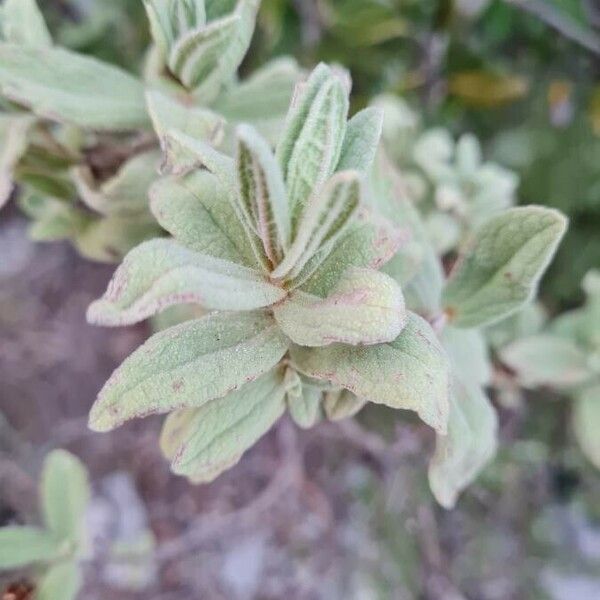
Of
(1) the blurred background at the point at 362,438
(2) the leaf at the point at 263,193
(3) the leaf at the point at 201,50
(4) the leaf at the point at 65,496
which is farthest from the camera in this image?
(1) the blurred background at the point at 362,438

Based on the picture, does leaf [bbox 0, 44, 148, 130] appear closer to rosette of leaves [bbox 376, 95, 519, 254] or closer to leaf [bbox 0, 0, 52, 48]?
leaf [bbox 0, 0, 52, 48]

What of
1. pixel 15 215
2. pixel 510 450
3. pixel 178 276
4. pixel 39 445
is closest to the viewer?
pixel 178 276

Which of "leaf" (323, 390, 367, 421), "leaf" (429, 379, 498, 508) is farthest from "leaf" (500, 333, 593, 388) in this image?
"leaf" (323, 390, 367, 421)

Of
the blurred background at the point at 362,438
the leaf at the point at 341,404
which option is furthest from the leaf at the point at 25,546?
the leaf at the point at 341,404

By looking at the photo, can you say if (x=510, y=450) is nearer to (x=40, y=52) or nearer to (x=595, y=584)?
(x=595, y=584)

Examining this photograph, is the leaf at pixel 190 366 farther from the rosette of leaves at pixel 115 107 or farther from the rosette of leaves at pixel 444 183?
the rosette of leaves at pixel 444 183

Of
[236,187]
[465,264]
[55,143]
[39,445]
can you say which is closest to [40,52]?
[55,143]
